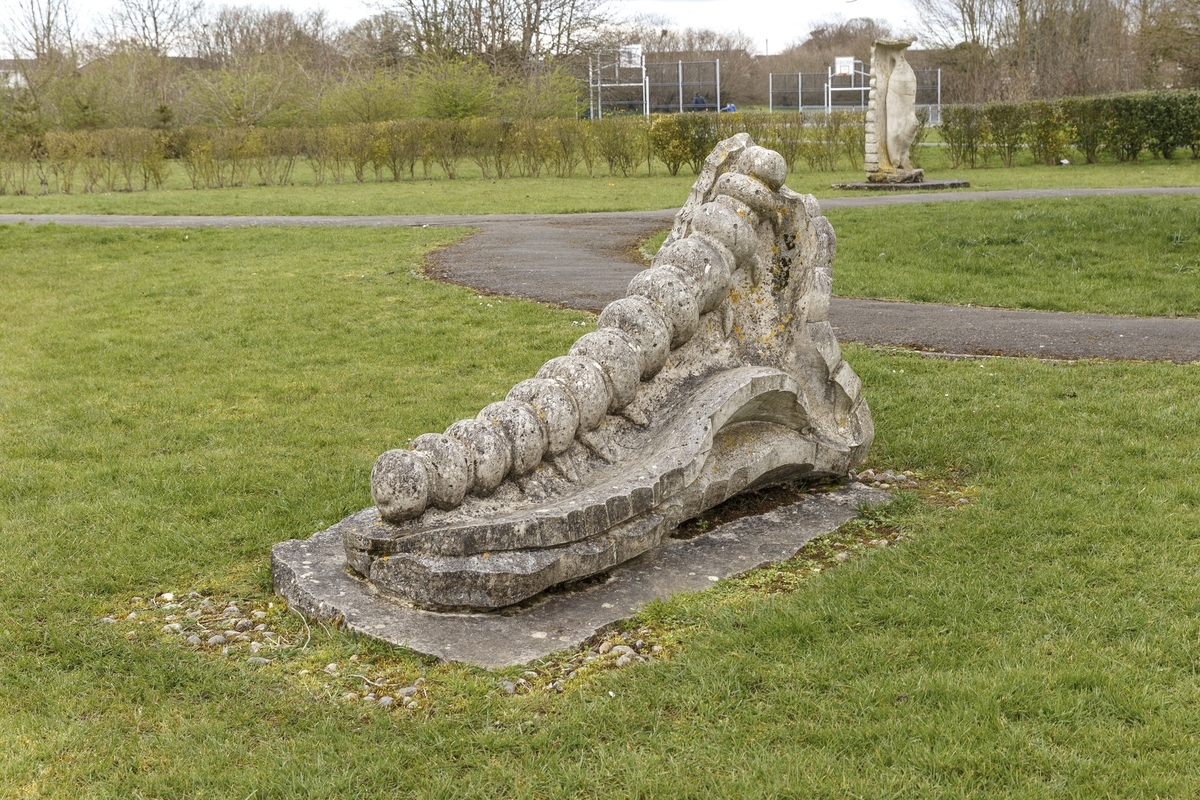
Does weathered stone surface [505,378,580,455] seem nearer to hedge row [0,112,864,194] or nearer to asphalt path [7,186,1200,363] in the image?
asphalt path [7,186,1200,363]

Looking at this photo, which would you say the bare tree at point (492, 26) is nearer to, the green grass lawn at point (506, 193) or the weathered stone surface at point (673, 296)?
the green grass lawn at point (506, 193)

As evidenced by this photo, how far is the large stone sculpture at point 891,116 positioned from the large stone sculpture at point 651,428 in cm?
1688

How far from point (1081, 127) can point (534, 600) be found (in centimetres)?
2556

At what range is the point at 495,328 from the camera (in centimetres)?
1012

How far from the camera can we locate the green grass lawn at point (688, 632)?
3.35 m

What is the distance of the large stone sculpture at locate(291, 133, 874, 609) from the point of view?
13.9 ft

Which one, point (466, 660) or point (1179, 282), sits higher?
point (1179, 282)

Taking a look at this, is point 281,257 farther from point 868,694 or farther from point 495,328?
point 868,694

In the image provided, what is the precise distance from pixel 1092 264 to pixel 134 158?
2260cm

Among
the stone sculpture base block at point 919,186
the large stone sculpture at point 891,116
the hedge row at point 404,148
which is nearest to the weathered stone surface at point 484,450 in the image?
the stone sculpture base block at point 919,186

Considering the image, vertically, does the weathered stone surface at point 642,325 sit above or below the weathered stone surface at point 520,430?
above

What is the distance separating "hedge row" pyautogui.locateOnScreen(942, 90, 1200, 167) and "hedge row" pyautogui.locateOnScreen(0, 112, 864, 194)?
8.70 ft

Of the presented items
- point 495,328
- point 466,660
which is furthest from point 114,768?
point 495,328

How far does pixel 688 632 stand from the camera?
4223 millimetres
